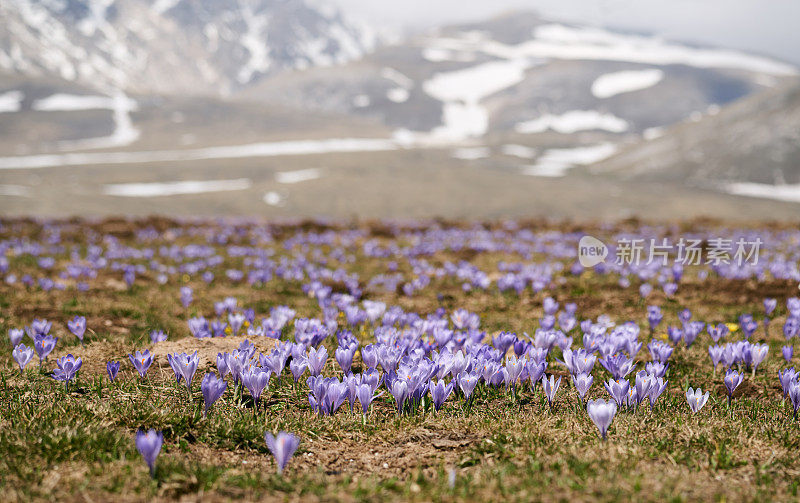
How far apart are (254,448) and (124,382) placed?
1.46 metres

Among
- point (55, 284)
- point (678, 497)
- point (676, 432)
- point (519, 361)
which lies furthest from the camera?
point (55, 284)

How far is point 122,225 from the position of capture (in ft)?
62.8

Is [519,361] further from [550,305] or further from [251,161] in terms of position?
[251,161]

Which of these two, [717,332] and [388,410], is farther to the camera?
[717,332]

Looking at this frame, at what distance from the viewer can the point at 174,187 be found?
2448 inches

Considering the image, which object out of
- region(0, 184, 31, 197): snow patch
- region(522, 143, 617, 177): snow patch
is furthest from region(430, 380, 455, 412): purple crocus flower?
region(522, 143, 617, 177): snow patch

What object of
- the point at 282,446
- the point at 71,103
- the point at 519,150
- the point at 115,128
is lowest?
the point at 282,446

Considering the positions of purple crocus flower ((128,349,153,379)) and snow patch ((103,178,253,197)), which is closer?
purple crocus flower ((128,349,153,379))

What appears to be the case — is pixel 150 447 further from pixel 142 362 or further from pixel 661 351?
pixel 661 351

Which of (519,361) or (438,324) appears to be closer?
(519,361)

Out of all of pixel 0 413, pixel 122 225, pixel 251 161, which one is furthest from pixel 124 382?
pixel 251 161

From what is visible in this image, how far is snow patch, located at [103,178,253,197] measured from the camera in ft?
185

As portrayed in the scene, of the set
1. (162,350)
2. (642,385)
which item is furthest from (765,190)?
(162,350)

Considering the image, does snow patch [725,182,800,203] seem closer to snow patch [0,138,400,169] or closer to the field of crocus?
the field of crocus
